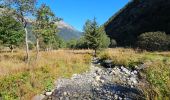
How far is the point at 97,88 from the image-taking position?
1518 centimetres

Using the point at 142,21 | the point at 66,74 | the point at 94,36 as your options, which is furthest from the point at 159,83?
the point at 142,21

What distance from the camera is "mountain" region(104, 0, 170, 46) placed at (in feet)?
289

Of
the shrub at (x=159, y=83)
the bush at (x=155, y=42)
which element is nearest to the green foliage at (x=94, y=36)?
the bush at (x=155, y=42)

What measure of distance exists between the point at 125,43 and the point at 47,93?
76.8 metres

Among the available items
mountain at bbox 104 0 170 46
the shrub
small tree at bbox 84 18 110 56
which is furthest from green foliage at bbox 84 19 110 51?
mountain at bbox 104 0 170 46

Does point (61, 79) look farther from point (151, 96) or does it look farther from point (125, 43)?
point (125, 43)

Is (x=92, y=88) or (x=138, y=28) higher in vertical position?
(x=138, y=28)

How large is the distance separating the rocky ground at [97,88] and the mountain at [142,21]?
215 ft

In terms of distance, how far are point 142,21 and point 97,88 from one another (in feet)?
277

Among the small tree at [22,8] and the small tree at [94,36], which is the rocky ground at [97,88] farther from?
the small tree at [94,36]

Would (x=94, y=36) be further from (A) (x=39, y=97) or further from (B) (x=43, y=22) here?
(A) (x=39, y=97)

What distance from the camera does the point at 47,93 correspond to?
1341cm

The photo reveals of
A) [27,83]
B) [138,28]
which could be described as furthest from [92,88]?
[138,28]

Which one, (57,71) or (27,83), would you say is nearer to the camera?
(27,83)
